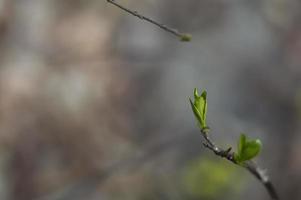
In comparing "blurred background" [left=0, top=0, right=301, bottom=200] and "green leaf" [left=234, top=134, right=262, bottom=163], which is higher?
"blurred background" [left=0, top=0, right=301, bottom=200]

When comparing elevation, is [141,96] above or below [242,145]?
above

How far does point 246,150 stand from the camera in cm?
129

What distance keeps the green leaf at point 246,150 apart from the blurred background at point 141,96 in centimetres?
236

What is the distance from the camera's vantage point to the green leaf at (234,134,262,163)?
128 cm

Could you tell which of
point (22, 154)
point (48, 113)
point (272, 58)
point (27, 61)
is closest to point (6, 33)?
point (27, 61)

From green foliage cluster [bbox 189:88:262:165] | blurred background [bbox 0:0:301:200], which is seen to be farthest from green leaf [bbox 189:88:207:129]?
blurred background [bbox 0:0:301:200]

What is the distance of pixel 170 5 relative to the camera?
5.00 metres

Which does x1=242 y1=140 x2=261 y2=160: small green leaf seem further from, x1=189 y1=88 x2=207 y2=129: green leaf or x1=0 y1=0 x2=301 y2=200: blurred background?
x1=0 y1=0 x2=301 y2=200: blurred background

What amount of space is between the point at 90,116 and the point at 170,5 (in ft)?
3.42

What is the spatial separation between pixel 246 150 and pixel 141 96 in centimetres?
338

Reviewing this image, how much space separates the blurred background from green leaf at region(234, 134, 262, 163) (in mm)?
2358

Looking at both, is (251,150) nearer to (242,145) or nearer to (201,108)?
(242,145)

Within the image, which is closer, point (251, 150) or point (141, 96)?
point (251, 150)

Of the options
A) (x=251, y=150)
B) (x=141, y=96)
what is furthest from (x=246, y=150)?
(x=141, y=96)
